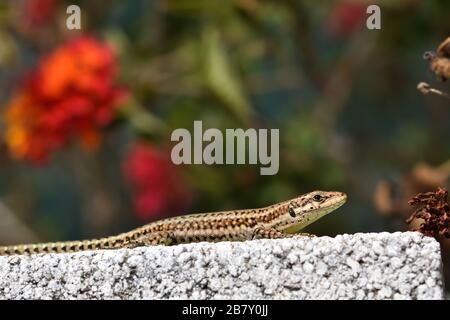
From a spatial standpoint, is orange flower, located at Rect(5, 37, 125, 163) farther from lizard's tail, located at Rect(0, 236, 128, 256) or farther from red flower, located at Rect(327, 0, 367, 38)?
lizard's tail, located at Rect(0, 236, 128, 256)

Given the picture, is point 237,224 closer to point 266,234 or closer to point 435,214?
point 266,234

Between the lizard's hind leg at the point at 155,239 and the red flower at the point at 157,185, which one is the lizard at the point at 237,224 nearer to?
the lizard's hind leg at the point at 155,239

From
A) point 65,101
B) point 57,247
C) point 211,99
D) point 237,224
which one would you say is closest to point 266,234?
point 237,224

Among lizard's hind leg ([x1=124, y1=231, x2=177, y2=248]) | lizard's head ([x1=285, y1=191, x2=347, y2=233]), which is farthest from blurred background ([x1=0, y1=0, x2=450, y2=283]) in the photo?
lizard's hind leg ([x1=124, y1=231, x2=177, y2=248])

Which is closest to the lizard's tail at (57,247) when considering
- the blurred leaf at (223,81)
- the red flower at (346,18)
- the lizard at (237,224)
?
the lizard at (237,224)

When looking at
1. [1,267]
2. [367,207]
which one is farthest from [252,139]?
[1,267]
